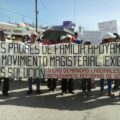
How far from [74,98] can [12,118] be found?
3237 millimetres

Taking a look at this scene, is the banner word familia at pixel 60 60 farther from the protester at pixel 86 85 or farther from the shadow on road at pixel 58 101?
the protester at pixel 86 85

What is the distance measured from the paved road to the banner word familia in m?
0.70

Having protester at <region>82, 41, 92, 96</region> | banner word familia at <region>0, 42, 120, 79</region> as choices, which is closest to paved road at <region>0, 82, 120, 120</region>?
protester at <region>82, 41, 92, 96</region>

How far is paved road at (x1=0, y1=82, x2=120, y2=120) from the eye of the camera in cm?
996

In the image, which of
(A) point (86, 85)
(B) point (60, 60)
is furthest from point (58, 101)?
(A) point (86, 85)

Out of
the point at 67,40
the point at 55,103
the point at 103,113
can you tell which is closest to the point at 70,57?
the point at 67,40

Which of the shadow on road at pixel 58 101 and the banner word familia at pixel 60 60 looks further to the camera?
the banner word familia at pixel 60 60

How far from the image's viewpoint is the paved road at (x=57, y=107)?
9.96 m

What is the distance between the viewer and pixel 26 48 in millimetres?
12805

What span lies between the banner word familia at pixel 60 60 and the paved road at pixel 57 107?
27.6 inches

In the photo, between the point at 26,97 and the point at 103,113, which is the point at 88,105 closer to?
the point at 103,113

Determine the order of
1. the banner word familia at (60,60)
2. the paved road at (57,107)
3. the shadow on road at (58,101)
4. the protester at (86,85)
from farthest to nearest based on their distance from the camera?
the protester at (86,85) → the banner word familia at (60,60) → the shadow on road at (58,101) → the paved road at (57,107)

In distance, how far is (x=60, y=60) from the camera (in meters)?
12.6

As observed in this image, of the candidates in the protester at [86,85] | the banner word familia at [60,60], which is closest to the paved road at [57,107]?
the protester at [86,85]
